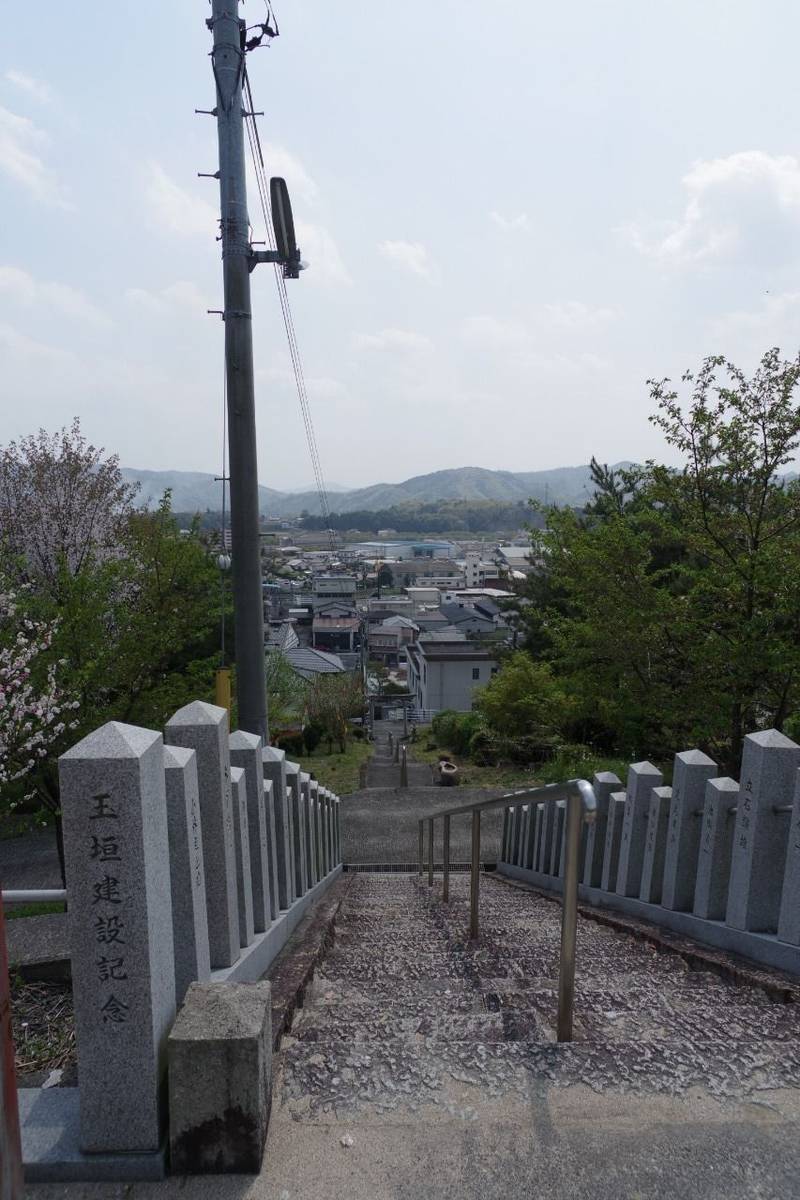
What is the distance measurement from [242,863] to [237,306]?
5.34 metres

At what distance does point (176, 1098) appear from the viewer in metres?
2.44

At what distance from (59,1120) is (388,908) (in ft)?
18.5

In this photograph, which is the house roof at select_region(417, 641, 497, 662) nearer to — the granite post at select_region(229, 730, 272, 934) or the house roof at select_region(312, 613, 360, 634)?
the house roof at select_region(312, 613, 360, 634)

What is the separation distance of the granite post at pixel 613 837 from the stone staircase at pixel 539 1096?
246 centimetres

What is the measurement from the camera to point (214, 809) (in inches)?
136

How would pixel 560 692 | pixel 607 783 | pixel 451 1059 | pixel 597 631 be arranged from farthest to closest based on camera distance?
pixel 560 692
pixel 597 631
pixel 607 783
pixel 451 1059

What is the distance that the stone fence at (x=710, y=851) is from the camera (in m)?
4.12

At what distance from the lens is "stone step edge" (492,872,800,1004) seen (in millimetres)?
3742

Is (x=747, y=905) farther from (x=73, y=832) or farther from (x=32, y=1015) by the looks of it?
(x=32, y=1015)

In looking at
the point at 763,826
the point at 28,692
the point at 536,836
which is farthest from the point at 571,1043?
the point at 28,692

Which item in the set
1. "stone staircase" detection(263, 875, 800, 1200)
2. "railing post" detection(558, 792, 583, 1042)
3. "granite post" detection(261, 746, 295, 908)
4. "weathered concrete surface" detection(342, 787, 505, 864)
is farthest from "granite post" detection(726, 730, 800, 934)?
"weathered concrete surface" detection(342, 787, 505, 864)

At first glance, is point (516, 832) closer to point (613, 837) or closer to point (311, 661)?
point (613, 837)

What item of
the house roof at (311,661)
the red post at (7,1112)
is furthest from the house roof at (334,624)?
the red post at (7,1112)

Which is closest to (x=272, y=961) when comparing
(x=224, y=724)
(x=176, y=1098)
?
(x=224, y=724)
